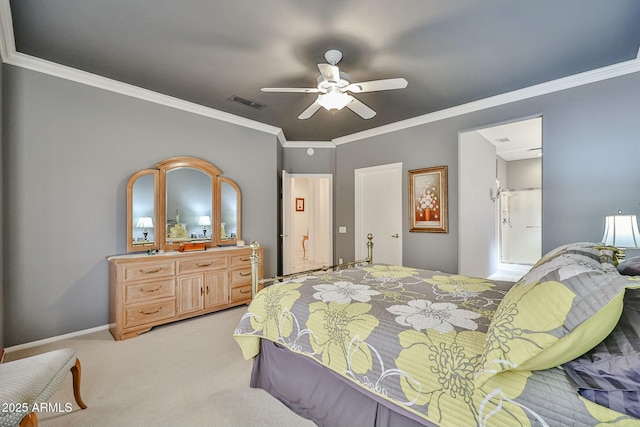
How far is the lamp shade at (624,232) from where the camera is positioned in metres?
2.26

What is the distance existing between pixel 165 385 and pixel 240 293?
1690 mm

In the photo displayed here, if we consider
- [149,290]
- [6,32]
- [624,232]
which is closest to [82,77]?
[6,32]

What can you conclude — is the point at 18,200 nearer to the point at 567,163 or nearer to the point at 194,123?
the point at 194,123

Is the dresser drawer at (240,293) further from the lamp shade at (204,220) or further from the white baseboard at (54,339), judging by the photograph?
the white baseboard at (54,339)

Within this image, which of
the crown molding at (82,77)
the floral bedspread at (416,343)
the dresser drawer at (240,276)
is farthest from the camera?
the dresser drawer at (240,276)

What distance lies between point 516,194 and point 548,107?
4.45 m

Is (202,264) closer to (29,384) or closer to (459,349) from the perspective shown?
(29,384)

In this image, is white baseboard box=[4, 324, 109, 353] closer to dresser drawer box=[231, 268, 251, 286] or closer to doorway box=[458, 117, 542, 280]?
dresser drawer box=[231, 268, 251, 286]

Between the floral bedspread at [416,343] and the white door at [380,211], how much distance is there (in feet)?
7.82

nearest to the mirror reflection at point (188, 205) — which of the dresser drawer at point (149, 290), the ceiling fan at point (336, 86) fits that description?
the dresser drawer at point (149, 290)

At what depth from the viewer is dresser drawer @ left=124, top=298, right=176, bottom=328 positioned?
111 inches

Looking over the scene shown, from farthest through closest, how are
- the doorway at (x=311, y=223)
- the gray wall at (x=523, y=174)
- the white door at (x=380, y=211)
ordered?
the doorway at (x=311, y=223) < the gray wall at (x=523, y=174) < the white door at (x=380, y=211)

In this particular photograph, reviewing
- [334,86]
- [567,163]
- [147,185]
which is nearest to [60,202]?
[147,185]

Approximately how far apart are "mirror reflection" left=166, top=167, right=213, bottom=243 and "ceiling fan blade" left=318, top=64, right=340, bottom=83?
7.46 feet
